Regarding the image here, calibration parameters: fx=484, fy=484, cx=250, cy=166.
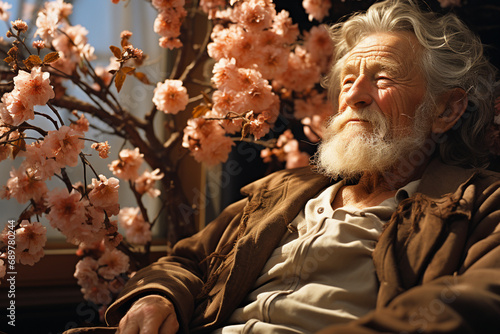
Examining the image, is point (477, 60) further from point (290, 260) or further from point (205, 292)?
point (205, 292)

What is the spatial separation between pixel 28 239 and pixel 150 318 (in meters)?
0.43

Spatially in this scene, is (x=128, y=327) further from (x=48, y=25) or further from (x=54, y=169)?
(x=48, y=25)

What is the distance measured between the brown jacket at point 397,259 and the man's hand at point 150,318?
0.11 feet

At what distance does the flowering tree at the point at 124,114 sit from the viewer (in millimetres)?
1291

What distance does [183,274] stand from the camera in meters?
1.43

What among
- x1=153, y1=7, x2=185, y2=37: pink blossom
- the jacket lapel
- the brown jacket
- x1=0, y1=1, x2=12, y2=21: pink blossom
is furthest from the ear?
x1=0, y1=1, x2=12, y2=21: pink blossom

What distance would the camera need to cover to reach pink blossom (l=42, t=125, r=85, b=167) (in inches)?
A: 48.9

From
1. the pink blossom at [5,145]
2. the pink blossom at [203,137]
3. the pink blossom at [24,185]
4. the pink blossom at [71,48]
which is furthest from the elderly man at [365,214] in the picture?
the pink blossom at [71,48]

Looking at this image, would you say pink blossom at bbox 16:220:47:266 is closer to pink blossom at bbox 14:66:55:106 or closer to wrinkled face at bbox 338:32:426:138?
pink blossom at bbox 14:66:55:106

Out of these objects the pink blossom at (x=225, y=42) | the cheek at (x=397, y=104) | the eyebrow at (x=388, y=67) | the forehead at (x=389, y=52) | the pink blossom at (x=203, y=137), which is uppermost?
the pink blossom at (x=225, y=42)

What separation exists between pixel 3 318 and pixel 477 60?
5.87ft

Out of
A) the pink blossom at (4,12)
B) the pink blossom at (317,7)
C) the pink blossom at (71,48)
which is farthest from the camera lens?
the pink blossom at (317,7)

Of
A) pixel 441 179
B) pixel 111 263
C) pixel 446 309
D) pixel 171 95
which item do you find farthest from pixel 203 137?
pixel 446 309

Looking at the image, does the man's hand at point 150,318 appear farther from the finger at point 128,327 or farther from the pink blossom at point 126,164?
the pink blossom at point 126,164
